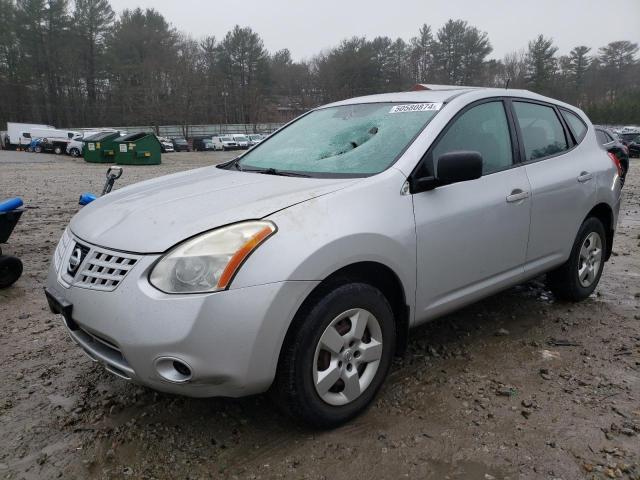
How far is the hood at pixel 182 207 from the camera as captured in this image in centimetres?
227

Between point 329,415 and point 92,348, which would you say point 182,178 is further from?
point 329,415

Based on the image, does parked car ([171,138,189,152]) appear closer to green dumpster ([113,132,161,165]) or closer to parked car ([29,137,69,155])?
parked car ([29,137,69,155])

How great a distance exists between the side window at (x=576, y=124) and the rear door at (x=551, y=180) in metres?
0.07

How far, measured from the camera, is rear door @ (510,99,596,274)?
3.51 m

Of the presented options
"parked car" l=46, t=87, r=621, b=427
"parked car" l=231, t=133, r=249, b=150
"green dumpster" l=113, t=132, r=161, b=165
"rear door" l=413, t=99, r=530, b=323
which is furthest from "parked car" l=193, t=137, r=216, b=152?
"rear door" l=413, t=99, r=530, b=323

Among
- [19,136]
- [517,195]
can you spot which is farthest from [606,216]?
[19,136]

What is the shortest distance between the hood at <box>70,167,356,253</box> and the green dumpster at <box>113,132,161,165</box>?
23.6 meters

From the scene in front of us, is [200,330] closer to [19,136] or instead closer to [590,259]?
[590,259]

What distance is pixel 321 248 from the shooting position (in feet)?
7.44

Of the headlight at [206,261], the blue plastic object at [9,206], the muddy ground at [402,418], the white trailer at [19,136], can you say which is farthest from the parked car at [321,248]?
the white trailer at [19,136]

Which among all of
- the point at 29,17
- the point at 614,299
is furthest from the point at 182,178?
the point at 29,17

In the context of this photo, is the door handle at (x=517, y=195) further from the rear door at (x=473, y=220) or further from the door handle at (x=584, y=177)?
the door handle at (x=584, y=177)

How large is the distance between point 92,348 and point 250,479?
0.93m

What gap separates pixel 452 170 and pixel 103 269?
1.75m
